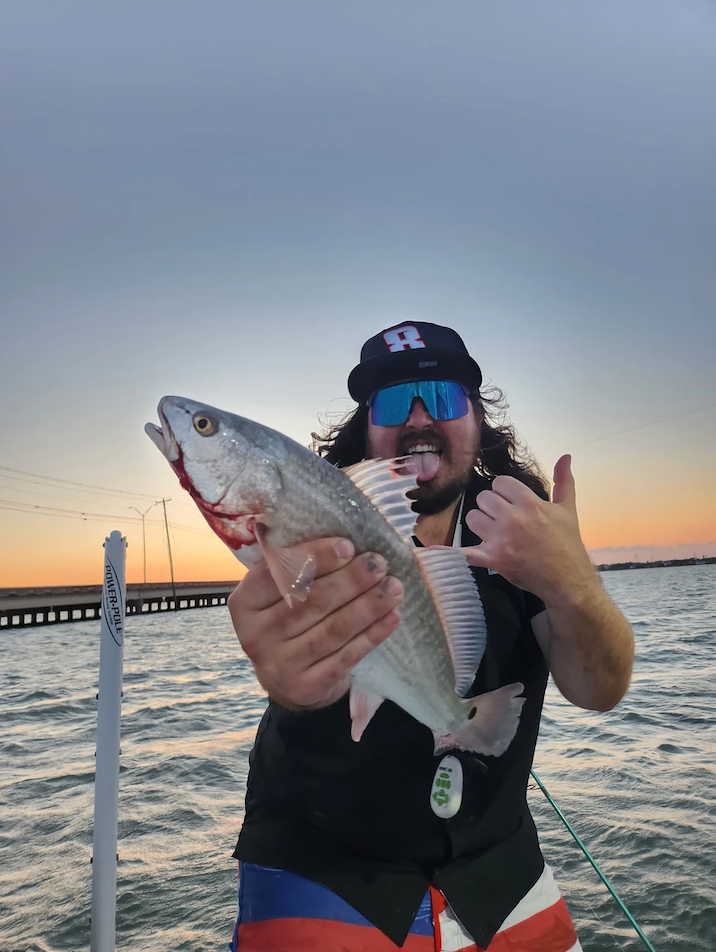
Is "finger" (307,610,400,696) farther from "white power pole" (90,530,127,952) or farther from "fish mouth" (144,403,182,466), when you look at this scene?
"white power pole" (90,530,127,952)

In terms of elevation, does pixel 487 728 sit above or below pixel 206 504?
below

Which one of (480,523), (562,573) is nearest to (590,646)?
(562,573)

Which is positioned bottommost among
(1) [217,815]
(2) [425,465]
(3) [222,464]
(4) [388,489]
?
(1) [217,815]

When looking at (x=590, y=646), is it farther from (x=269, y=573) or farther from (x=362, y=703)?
(x=269, y=573)

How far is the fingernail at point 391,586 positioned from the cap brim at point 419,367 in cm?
203

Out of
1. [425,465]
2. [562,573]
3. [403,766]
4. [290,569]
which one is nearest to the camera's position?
[290,569]

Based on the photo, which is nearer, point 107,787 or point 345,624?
point 345,624

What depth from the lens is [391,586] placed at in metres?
2.40

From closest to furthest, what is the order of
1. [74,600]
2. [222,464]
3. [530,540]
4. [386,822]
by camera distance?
[222,464]
[530,540]
[386,822]
[74,600]

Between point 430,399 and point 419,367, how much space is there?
27 cm

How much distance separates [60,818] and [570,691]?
24.8 feet

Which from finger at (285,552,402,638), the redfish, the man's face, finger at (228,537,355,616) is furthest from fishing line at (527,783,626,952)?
finger at (228,537,355,616)

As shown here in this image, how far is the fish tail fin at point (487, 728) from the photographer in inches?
109

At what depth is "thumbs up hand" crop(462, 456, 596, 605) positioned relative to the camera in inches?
104
